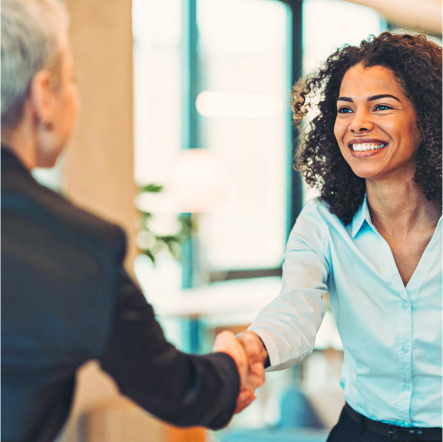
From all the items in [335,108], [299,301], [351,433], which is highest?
[335,108]

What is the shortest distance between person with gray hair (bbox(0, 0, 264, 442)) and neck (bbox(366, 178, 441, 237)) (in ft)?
3.08

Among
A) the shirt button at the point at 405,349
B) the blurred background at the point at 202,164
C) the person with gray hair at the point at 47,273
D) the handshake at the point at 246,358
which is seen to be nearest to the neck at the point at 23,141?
the person with gray hair at the point at 47,273

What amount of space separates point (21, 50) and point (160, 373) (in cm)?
59

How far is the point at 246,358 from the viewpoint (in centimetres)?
141

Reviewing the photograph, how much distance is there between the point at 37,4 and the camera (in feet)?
3.03

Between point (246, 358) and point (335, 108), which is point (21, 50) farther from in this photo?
point (335, 108)

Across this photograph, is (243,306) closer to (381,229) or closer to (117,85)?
(117,85)

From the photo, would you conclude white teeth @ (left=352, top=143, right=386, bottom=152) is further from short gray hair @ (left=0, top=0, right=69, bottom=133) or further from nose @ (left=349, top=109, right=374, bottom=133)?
short gray hair @ (left=0, top=0, right=69, bottom=133)

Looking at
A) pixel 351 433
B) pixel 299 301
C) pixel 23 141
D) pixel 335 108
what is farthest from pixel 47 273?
pixel 335 108

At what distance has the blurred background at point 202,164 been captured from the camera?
9.90 ft

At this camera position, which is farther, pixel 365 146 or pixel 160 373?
pixel 365 146

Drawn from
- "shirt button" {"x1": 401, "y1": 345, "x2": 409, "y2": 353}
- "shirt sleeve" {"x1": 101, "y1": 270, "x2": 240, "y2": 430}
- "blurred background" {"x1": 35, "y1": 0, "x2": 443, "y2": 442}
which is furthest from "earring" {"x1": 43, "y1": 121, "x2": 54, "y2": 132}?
"blurred background" {"x1": 35, "y1": 0, "x2": 443, "y2": 442}

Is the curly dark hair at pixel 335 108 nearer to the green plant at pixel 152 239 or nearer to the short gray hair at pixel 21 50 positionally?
the short gray hair at pixel 21 50

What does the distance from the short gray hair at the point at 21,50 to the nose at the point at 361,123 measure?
960mm
